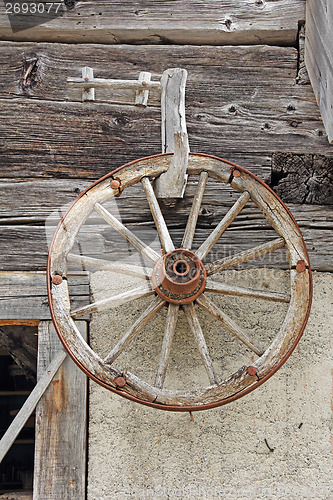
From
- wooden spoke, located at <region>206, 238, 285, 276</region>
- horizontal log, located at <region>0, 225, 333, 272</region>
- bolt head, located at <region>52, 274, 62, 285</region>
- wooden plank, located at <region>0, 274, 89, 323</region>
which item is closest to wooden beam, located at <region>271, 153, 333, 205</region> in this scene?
horizontal log, located at <region>0, 225, 333, 272</region>

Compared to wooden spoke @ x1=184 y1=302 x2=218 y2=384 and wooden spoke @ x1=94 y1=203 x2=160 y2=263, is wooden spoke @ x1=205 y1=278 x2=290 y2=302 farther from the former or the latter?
wooden spoke @ x1=94 y1=203 x2=160 y2=263

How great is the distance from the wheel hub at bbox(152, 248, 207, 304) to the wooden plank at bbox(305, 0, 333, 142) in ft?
3.49

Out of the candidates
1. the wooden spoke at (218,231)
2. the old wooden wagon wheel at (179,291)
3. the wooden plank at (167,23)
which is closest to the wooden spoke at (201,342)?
the old wooden wagon wheel at (179,291)

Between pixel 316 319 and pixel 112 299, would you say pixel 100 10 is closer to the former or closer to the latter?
pixel 112 299

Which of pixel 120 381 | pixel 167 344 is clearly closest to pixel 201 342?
pixel 167 344

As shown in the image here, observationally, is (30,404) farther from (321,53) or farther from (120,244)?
(321,53)

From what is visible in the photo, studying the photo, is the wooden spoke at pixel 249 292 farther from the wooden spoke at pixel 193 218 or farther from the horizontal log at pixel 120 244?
the horizontal log at pixel 120 244

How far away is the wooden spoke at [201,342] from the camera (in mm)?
2779

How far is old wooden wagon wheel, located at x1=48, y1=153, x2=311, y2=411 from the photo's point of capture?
275 centimetres

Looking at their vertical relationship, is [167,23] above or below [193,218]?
above

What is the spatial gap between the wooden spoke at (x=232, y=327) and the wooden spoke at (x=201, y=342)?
0.07 meters

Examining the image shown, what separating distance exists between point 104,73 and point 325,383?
2201 mm

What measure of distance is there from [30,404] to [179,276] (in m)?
1.01

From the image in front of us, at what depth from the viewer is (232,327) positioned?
2.88 m
